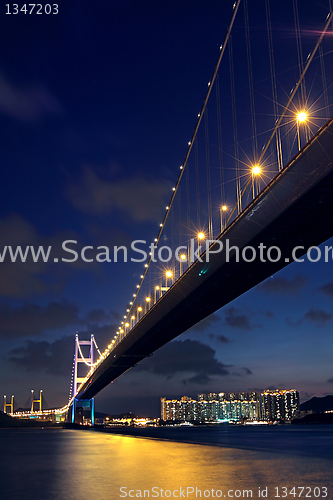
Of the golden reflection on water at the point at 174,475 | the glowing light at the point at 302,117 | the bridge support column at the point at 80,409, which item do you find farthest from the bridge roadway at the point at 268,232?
the bridge support column at the point at 80,409

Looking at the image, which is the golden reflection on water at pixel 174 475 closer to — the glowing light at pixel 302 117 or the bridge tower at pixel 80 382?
the glowing light at pixel 302 117

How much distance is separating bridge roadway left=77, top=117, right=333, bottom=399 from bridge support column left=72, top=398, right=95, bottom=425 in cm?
4628

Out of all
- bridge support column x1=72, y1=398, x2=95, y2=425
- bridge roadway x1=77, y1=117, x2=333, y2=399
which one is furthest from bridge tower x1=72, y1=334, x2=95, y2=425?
bridge roadway x1=77, y1=117, x2=333, y2=399

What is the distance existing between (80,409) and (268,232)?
65431 millimetres

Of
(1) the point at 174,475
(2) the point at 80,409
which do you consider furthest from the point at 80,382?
(1) the point at 174,475

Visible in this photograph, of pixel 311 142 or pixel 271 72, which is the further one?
pixel 271 72

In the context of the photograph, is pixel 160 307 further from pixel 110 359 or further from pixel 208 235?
pixel 110 359

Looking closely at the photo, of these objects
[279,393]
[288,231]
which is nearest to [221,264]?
[288,231]

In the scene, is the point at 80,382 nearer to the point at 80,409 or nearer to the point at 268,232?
the point at 80,409

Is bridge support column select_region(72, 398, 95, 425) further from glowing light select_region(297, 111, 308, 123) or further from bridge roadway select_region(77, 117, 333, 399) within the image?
glowing light select_region(297, 111, 308, 123)

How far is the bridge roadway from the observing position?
38.0 feet

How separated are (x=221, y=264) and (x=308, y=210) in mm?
5388

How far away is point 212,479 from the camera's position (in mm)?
11414

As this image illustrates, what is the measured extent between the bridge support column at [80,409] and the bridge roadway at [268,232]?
46.3 metres
